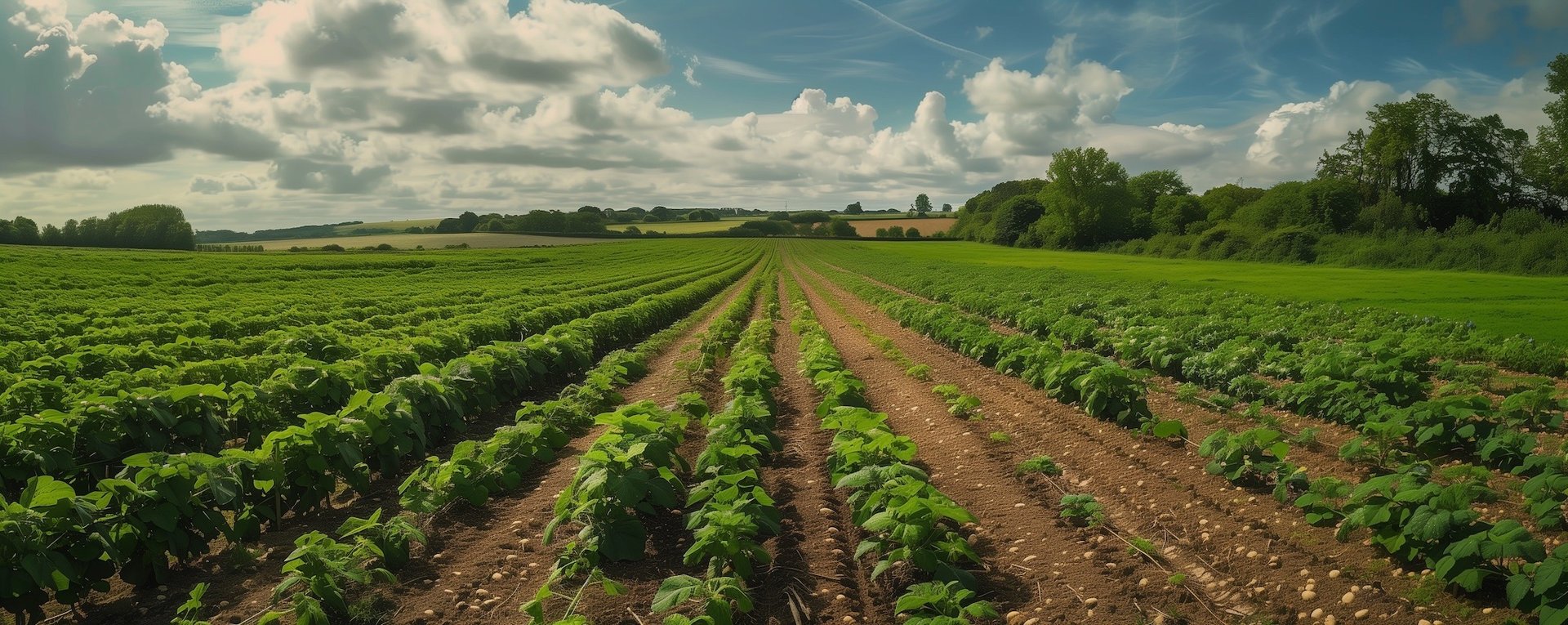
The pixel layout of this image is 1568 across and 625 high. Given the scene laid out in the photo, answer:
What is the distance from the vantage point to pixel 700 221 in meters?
175

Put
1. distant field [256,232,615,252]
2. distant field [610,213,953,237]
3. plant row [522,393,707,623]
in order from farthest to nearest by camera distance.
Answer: distant field [610,213,953,237] < distant field [256,232,615,252] < plant row [522,393,707,623]

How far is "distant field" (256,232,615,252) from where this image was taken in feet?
351

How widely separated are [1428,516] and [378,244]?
121m

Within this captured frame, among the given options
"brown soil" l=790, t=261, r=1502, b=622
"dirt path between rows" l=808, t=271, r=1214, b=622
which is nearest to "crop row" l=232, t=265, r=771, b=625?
"dirt path between rows" l=808, t=271, r=1214, b=622

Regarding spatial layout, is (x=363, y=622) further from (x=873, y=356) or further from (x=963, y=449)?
(x=873, y=356)

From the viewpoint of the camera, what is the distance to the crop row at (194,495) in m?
4.99

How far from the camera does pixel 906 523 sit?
5668mm

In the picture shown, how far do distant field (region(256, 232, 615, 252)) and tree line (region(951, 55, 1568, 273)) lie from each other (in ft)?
237

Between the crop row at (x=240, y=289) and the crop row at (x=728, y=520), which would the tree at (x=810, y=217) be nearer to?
the crop row at (x=240, y=289)

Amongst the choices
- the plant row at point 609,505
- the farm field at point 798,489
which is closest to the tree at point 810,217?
the farm field at point 798,489

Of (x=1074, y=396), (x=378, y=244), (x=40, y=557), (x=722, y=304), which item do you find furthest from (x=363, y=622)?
(x=378, y=244)

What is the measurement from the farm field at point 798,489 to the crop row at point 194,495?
0.10 ft

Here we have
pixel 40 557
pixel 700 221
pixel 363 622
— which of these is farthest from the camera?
pixel 700 221

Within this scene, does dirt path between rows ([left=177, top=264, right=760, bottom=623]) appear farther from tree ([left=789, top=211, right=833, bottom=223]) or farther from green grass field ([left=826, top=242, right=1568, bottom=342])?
tree ([left=789, top=211, right=833, bottom=223])
